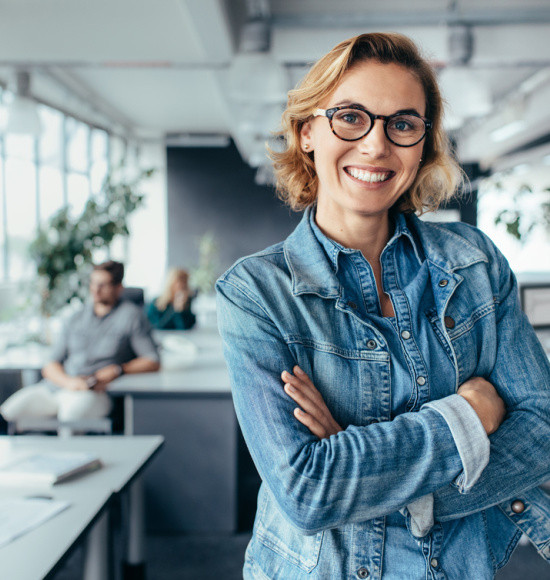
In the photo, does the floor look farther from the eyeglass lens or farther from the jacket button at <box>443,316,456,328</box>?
the eyeglass lens

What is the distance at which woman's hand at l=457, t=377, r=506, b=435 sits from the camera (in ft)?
3.45

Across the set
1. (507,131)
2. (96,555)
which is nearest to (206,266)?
(507,131)

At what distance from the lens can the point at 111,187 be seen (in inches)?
181

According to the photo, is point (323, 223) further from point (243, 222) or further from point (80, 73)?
point (243, 222)

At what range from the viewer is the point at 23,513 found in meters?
1.54

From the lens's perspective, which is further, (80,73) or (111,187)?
(80,73)

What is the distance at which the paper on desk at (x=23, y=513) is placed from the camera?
4.71 ft

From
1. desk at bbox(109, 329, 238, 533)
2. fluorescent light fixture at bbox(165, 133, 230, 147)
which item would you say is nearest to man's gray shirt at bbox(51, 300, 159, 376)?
desk at bbox(109, 329, 238, 533)

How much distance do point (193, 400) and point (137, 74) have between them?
564 centimetres

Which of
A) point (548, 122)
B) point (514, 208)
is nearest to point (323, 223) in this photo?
point (514, 208)

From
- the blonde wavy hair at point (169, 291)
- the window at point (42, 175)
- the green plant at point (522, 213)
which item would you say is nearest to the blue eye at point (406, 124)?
the green plant at point (522, 213)

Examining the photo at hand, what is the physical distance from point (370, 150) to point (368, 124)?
2.0 inches

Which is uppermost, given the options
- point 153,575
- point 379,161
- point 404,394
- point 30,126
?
point 30,126

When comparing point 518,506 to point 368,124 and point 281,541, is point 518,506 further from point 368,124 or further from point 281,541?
point 368,124
